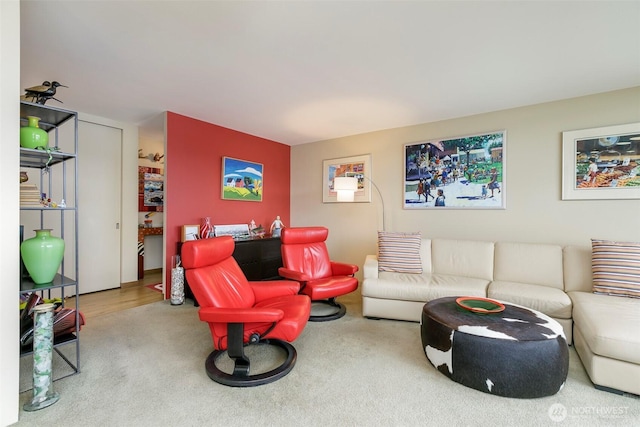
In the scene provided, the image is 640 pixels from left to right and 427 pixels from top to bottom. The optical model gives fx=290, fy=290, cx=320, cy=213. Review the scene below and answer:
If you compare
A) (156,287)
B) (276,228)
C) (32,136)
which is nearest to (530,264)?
(276,228)

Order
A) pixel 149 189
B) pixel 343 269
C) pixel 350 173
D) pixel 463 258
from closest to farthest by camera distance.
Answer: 1. pixel 463 258
2. pixel 343 269
3. pixel 350 173
4. pixel 149 189

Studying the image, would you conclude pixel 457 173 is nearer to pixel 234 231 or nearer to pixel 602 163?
pixel 602 163

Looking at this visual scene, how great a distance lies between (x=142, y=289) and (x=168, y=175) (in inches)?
71.8

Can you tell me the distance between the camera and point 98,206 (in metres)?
4.04

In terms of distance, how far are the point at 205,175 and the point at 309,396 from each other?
3240 mm

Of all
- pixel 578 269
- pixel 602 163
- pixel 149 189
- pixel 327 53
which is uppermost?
pixel 327 53

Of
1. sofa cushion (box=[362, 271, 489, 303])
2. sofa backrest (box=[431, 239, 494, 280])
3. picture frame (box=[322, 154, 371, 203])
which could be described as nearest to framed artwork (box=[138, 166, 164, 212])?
picture frame (box=[322, 154, 371, 203])

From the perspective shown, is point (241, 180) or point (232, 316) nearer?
point (232, 316)

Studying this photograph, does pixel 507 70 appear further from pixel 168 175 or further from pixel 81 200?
pixel 81 200

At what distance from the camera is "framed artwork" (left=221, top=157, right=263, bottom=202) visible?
436 cm

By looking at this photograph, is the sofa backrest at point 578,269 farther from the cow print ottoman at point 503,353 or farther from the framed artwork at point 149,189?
the framed artwork at point 149,189

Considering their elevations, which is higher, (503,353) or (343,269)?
(343,269)

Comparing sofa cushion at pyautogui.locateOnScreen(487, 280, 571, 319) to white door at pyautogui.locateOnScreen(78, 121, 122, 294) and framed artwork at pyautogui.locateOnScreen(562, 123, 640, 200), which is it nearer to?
framed artwork at pyautogui.locateOnScreen(562, 123, 640, 200)

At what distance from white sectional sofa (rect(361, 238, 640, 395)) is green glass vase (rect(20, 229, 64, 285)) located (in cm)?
259
